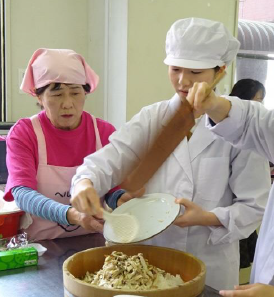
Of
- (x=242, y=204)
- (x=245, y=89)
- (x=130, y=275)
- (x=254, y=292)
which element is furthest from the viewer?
(x=245, y=89)

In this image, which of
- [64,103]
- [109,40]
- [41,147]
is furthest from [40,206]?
[109,40]

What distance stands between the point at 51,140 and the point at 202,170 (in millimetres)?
580

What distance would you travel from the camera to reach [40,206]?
3.99 ft

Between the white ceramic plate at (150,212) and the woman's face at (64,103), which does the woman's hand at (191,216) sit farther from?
the woman's face at (64,103)

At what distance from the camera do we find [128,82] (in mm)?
2396

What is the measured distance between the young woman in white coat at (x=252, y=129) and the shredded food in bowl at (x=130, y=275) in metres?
0.19

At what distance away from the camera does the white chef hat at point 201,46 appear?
1168 mm

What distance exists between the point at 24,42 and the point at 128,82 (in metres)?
0.69

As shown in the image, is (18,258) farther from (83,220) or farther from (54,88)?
(54,88)

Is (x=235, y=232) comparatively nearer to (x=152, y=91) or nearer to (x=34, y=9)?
(x=152, y=91)

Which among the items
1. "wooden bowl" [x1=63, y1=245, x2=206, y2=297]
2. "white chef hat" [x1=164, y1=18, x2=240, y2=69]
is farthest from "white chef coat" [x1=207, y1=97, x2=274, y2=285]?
"white chef hat" [x1=164, y1=18, x2=240, y2=69]

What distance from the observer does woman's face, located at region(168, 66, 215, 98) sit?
3.73 feet

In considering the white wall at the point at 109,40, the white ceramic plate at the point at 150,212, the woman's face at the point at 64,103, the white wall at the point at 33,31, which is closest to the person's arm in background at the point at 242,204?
the white ceramic plate at the point at 150,212

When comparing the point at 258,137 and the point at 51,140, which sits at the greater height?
the point at 258,137
